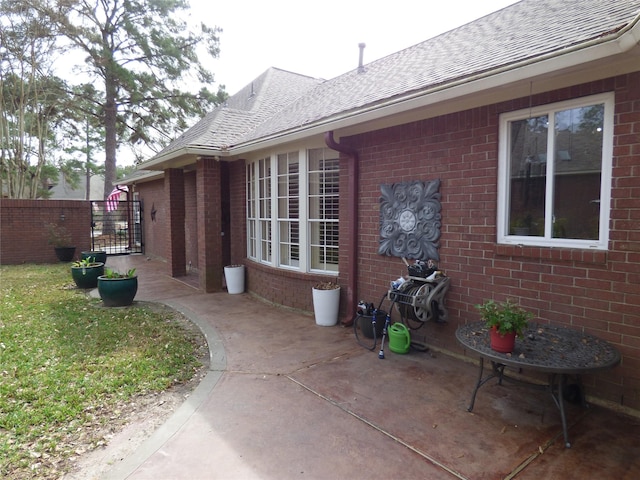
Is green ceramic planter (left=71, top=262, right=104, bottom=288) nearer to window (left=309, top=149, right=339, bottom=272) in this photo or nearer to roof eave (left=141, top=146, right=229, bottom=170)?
roof eave (left=141, top=146, right=229, bottom=170)

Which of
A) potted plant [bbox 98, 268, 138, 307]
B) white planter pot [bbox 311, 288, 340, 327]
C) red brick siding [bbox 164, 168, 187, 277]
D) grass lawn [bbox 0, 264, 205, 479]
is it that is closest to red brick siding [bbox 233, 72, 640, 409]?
white planter pot [bbox 311, 288, 340, 327]

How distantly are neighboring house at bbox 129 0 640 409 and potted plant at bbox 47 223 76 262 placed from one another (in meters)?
7.99

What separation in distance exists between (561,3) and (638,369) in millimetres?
4547

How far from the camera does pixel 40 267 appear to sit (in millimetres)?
11445

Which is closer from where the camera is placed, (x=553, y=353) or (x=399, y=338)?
(x=553, y=353)

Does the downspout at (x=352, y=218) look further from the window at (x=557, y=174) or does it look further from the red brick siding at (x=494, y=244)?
the window at (x=557, y=174)

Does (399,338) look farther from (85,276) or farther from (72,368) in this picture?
(85,276)

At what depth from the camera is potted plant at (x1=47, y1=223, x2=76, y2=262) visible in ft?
40.9

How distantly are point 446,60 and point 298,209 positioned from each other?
3076 millimetres

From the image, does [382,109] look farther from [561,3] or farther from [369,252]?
[561,3]

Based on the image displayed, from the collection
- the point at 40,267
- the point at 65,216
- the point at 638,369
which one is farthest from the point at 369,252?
the point at 65,216

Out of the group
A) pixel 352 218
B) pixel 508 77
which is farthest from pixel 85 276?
pixel 508 77

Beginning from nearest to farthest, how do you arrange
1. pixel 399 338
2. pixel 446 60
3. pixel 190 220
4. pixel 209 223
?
pixel 399 338 → pixel 446 60 → pixel 209 223 → pixel 190 220

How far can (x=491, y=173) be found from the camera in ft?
13.0
